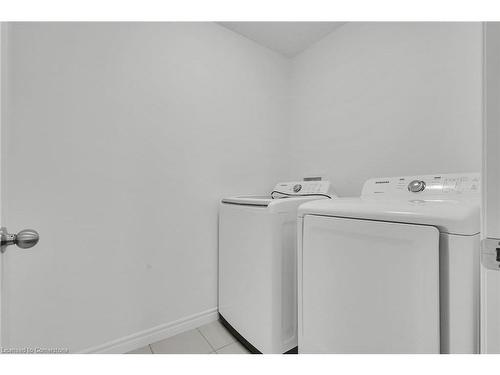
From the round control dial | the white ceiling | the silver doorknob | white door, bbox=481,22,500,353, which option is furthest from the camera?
the white ceiling

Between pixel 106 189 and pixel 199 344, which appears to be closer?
pixel 106 189

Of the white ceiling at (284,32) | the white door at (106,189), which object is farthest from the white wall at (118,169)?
the white ceiling at (284,32)

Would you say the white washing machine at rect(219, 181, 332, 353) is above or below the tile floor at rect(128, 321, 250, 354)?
above

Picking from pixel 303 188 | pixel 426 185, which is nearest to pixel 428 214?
pixel 426 185

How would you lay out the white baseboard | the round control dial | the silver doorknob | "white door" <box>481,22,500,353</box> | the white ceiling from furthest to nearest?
the white ceiling, the white baseboard, the round control dial, the silver doorknob, "white door" <box>481,22,500,353</box>

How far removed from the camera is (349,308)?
2.62 ft

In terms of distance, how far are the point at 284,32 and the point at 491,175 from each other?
1879 millimetres

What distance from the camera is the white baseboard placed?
1.22 m

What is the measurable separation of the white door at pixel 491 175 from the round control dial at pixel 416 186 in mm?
812

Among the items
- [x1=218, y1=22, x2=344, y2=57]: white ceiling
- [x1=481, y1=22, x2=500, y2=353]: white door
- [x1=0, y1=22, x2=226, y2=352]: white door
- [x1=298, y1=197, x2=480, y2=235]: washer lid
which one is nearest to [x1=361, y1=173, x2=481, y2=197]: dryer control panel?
[x1=298, y1=197, x2=480, y2=235]: washer lid

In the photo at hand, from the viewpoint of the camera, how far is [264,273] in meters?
1.17

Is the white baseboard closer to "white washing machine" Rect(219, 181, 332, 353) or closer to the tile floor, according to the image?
the tile floor

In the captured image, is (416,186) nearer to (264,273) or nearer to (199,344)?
(264,273)

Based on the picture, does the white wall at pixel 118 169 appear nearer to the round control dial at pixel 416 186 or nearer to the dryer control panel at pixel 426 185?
the dryer control panel at pixel 426 185
